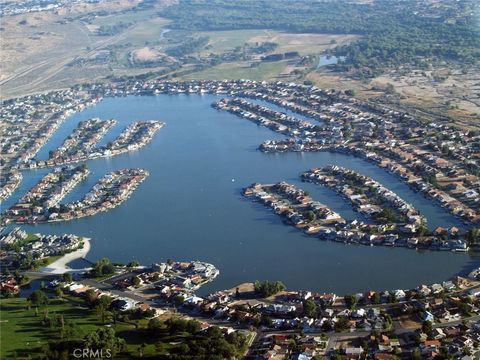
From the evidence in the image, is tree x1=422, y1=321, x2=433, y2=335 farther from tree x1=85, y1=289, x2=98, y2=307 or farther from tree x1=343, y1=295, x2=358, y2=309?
tree x1=85, y1=289, x2=98, y2=307

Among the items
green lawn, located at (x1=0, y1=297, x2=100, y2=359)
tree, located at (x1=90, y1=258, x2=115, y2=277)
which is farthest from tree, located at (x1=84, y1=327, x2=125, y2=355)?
tree, located at (x1=90, y1=258, x2=115, y2=277)

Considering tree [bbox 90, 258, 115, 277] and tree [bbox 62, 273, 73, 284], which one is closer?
tree [bbox 62, 273, 73, 284]

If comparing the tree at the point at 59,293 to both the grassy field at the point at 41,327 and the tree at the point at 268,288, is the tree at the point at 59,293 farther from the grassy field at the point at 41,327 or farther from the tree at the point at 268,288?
the tree at the point at 268,288

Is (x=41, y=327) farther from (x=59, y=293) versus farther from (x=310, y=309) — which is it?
(x=310, y=309)

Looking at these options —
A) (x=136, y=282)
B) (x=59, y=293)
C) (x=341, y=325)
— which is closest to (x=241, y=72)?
(x=136, y=282)

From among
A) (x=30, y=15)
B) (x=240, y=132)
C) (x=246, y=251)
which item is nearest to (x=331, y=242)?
(x=246, y=251)

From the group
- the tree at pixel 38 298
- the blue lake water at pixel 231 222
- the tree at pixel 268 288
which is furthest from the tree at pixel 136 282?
the tree at pixel 268 288
